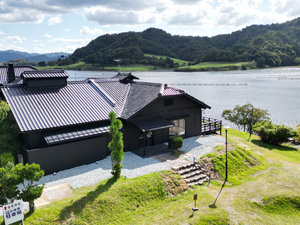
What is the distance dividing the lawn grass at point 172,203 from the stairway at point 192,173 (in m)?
0.60

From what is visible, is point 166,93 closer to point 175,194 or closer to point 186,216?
point 175,194

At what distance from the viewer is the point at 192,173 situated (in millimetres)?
19672

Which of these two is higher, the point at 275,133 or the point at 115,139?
the point at 115,139

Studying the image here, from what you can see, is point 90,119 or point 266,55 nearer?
point 90,119

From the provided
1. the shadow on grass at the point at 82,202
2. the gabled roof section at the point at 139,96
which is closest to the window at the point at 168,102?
the gabled roof section at the point at 139,96

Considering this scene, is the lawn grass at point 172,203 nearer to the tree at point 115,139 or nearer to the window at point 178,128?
the tree at point 115,139

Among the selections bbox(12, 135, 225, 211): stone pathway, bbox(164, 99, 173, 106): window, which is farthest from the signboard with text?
bbox(164, 99, 173, 106): window

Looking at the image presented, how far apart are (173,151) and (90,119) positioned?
7767 mm

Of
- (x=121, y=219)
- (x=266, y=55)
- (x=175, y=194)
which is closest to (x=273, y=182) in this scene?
(x=175, y=194)

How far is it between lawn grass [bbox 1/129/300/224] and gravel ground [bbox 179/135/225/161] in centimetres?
385

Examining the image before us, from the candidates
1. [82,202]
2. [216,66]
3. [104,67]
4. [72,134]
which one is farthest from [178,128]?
[216,66]

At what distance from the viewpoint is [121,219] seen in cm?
1454

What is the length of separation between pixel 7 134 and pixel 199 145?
16.4 m

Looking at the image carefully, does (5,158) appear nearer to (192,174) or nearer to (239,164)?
(192,174)
